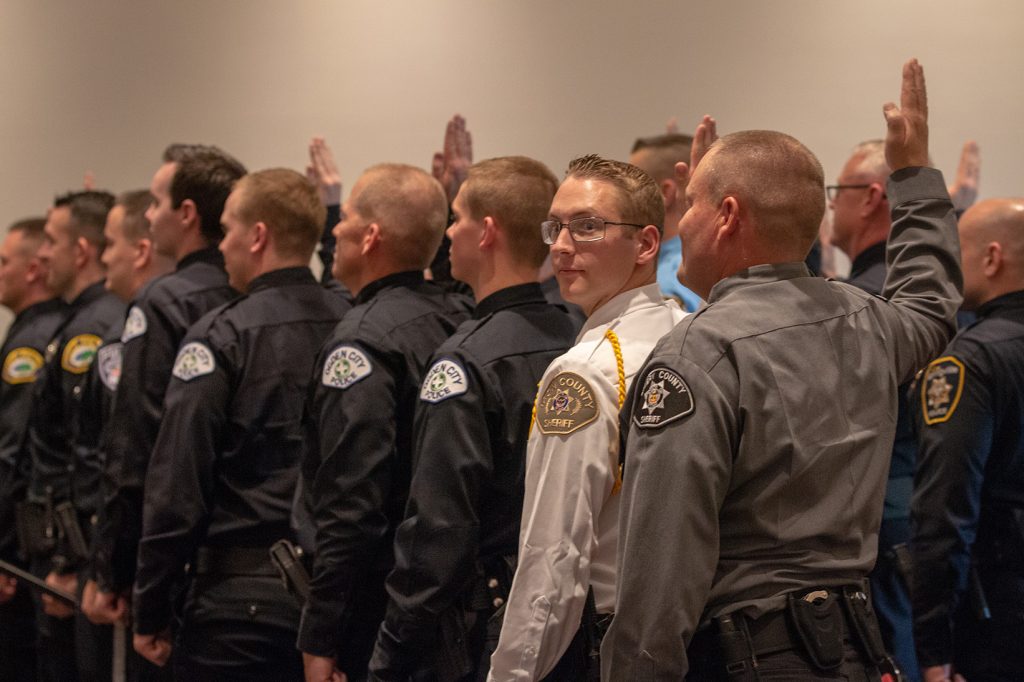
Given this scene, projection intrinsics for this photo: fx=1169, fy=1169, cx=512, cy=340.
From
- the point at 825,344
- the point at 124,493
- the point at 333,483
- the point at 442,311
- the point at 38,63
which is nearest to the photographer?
the point at 825,344

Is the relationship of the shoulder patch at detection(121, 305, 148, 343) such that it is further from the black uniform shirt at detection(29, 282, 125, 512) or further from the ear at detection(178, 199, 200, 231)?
the black uniform shirt at detection(29, 282, 125, 512)

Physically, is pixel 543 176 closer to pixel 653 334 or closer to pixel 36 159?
pixel 653 334

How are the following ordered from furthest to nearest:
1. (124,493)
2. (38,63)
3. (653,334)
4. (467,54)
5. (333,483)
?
(38,63) < (467,54) < (124,493) < (333,483) < (653,334)

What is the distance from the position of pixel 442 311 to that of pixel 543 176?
45cm

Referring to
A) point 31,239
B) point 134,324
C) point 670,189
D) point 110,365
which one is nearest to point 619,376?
point 670,189

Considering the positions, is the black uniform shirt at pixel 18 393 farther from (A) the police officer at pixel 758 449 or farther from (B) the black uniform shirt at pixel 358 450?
(A) the police officer at pixel 758 449

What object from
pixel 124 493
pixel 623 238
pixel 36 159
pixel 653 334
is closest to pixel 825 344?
pixel 653 334

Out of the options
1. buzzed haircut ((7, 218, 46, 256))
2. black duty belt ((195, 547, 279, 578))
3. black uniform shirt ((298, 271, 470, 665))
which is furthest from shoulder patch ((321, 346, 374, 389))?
buzzed haircut ((7, 218, 46, 256))

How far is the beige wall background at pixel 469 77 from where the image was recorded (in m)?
4.22

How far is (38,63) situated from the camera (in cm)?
600

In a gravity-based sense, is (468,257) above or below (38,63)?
below

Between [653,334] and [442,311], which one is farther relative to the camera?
[442,311]

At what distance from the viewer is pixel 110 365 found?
3.75 m

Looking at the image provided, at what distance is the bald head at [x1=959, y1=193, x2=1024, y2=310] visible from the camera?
3.11 meters
